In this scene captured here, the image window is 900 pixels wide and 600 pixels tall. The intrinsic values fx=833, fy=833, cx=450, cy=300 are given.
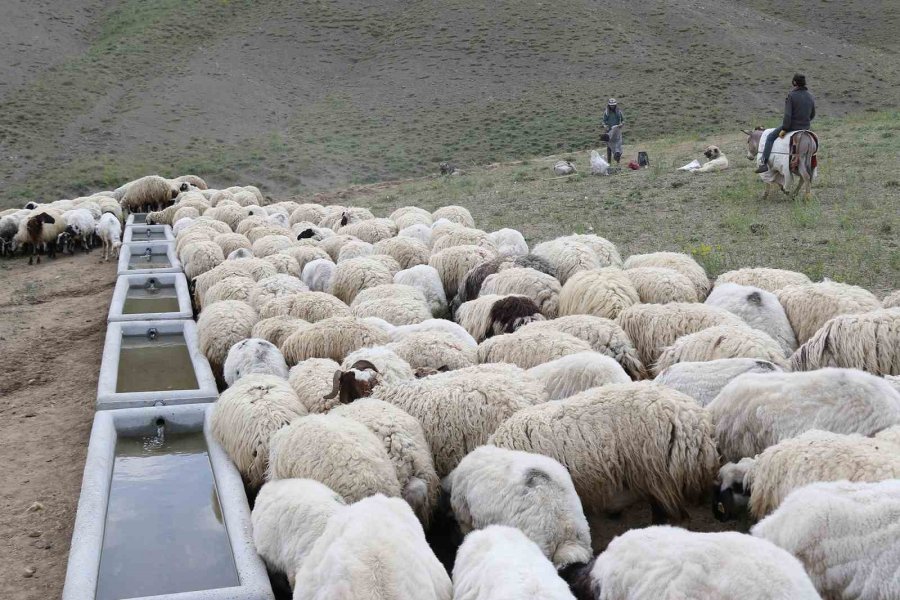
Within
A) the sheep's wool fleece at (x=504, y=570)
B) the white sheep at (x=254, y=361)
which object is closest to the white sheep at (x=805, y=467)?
the sheep's wool fleece at (x=504, y=570)

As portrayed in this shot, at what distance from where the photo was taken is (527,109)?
32406 mm

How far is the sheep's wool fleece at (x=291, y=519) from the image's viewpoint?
13.9 ft

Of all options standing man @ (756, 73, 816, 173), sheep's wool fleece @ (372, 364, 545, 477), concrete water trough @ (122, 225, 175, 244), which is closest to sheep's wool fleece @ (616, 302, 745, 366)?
sheep's wool fleece @ (372, 364, 545, 477)

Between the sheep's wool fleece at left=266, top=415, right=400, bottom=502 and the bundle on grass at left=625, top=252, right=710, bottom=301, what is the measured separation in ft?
13.3

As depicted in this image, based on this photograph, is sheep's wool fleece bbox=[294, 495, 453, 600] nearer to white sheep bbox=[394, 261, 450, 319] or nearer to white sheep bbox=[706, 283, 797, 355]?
white sheep bbox=[706, 283, 797, 355]

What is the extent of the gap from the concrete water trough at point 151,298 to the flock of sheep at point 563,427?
814mm

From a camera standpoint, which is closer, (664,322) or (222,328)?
(664,322)

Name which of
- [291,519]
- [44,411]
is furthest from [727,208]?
[291,519]

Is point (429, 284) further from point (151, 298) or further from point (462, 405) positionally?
point (151, 298)

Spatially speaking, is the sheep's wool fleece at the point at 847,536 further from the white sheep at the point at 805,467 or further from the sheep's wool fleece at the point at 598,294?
the sheep's wool fleece at the point at 598,294

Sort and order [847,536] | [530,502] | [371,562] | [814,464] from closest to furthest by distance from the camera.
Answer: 1. [847,536]
2. [371,562]
3. [814,464]
4. [530,502]

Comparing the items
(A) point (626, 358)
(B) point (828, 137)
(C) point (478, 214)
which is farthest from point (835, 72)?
(A) point (626, 358)

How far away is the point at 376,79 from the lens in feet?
→ 118

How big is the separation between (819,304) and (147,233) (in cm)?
1169
